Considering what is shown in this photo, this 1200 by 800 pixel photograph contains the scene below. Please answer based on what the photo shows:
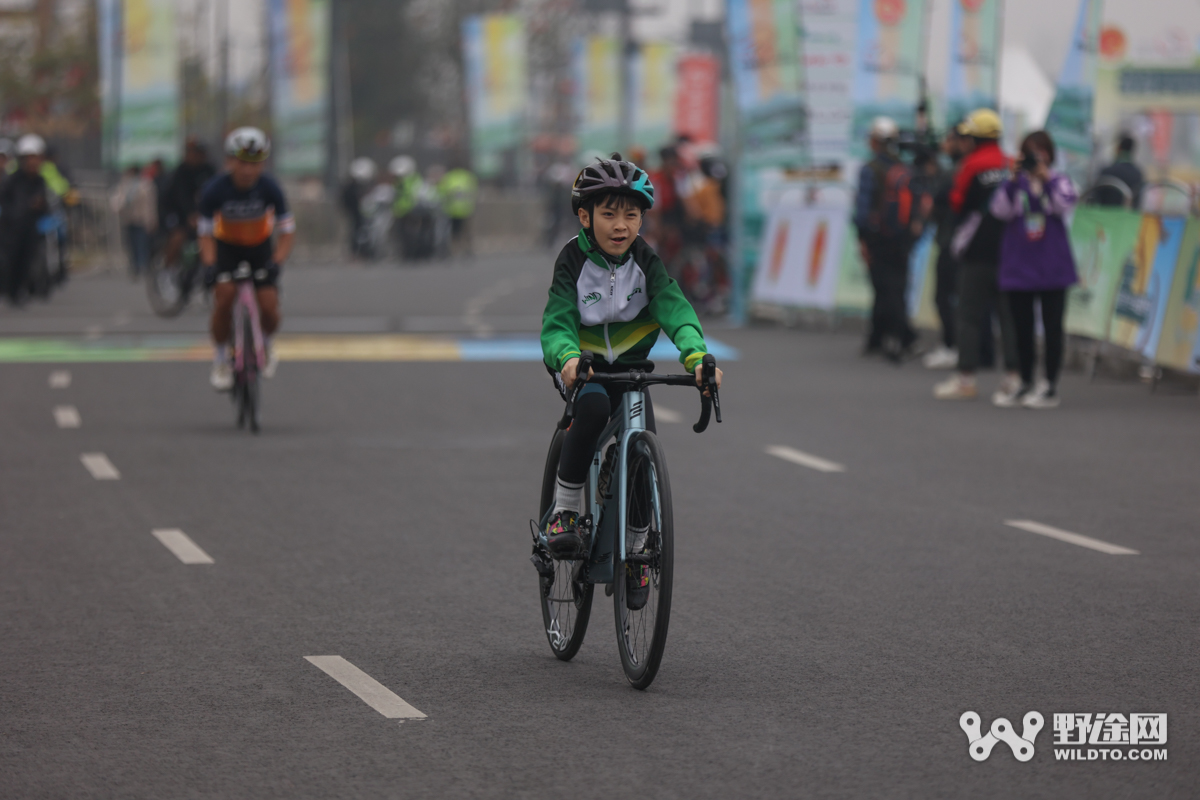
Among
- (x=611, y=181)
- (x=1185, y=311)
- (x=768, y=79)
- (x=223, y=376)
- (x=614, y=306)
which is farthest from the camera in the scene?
(x=768, y=79)

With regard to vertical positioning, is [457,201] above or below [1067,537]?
below

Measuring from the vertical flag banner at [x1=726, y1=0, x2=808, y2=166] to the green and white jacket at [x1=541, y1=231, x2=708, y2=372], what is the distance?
19.7 metres

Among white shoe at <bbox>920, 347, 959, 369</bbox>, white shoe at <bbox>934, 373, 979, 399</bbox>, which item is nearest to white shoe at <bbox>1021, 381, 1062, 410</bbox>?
white shoe at <bbox>934, 373, 979, 399</bbox>

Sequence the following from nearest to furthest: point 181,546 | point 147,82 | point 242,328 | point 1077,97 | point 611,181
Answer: point 611,181 → point 181,546 → point 242,328 → point 1077,97 → point 147,82

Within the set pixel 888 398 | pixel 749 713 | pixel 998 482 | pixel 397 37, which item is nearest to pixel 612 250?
pixel 749 713

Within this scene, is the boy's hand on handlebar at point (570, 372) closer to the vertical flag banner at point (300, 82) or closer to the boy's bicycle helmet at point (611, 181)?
the boy's bicycle helmet at point (611, 181)

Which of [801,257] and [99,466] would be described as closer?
[99,466]

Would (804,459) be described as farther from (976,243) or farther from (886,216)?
(886,216)

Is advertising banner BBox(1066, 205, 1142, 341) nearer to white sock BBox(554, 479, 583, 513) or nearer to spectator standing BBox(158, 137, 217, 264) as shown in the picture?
spectator standing BBox(158, 137, 217, 264)

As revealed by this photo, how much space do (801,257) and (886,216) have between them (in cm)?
571

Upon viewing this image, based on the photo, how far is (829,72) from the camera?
26078mm

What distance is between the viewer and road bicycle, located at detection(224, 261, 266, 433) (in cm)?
1377

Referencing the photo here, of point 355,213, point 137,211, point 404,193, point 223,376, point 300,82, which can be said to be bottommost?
point 355,213

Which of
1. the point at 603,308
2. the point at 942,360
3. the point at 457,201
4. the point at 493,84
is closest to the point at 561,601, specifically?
the point at 603,308
